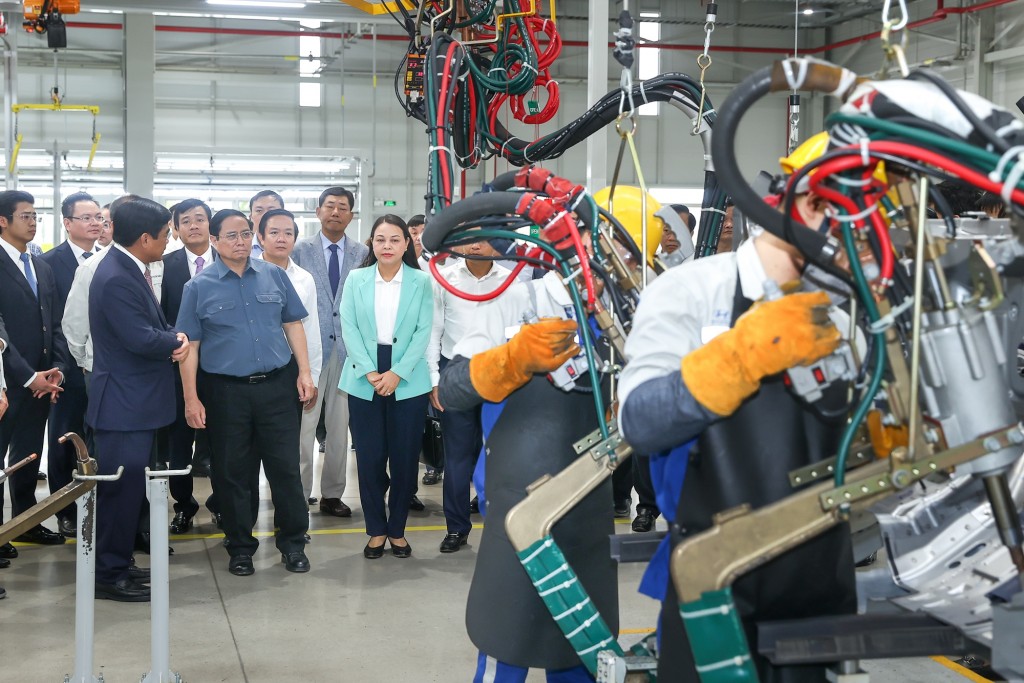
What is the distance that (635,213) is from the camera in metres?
2.71

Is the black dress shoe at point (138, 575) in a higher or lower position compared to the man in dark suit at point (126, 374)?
lower

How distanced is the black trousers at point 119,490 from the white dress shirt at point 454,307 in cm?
135

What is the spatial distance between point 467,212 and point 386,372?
2.40 metres

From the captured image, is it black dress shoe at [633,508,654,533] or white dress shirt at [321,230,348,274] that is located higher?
white dress shirt at [321,230,348,274]

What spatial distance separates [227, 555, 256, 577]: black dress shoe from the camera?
4668 millimetres

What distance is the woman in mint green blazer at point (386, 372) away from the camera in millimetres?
4836

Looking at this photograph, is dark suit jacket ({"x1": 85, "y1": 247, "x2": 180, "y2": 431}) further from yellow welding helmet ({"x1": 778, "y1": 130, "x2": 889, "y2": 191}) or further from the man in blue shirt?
yellow welding helmet ({"x1": 778, "y1": 130, "x2": 889, "y2": 191})

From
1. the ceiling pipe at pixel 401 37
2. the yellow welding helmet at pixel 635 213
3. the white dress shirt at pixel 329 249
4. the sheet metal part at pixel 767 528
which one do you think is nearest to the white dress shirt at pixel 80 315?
the white dress shirt at pixel 329 249

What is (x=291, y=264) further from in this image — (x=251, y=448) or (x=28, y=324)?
(x=28, y=324)

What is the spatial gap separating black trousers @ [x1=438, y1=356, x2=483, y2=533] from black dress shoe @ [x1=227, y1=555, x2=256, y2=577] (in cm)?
94

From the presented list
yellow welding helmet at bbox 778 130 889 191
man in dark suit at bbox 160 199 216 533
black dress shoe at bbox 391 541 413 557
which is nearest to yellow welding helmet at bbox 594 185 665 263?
yellow welding helmet at bbox 778 130 889 191

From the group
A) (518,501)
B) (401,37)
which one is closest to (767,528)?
(518,501)

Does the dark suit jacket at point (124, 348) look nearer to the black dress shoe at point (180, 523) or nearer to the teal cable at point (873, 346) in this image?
the black dress shoe at point (180, 523)

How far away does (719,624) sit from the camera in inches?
63.7
